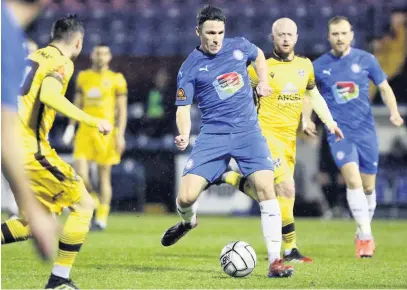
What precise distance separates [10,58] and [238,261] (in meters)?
3.91

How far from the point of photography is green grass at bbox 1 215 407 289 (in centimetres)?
694

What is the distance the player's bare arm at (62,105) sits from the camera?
19.5ft

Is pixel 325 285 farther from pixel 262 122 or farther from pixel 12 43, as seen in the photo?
pixel 12 43

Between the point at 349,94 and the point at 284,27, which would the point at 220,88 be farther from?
the point at 349,94

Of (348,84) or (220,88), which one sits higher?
(220,88)

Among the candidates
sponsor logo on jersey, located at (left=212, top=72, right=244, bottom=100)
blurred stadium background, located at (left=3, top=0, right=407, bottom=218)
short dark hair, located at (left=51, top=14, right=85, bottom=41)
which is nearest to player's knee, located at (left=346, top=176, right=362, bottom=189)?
sponsor logo on jersey, located at (left=212, top=72, right=244, bottom=100)

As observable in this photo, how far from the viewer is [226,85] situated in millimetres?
7586

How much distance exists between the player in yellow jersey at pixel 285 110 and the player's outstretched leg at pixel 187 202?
0.61 m

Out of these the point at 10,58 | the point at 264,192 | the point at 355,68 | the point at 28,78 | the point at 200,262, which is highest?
the point at 10,58

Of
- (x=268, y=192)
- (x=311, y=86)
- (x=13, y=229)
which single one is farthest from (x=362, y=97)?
(x=13, y=229)

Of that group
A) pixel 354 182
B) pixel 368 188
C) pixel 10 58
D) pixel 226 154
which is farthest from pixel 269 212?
pixel 10 58

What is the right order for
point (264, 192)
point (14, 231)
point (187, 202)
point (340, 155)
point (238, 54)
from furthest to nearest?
point (340, 155)
point (187, 202)
point (238, 54)
point (264, 192)
point (14, 231)

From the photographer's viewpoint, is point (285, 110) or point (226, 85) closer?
point (226, 85)

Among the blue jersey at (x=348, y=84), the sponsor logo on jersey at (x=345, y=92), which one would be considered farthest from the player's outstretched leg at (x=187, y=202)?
the sponsor logo on jersey at (x=345, y=92)
